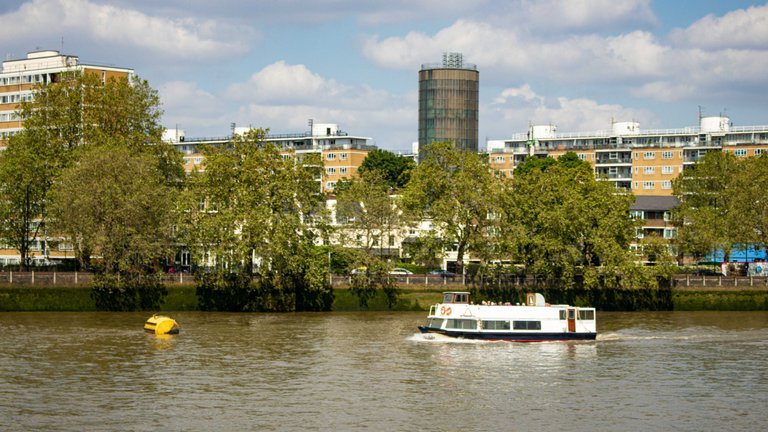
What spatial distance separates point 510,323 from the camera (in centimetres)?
8475

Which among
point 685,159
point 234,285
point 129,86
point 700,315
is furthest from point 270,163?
point 685,159

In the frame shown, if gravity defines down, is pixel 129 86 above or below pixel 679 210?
above

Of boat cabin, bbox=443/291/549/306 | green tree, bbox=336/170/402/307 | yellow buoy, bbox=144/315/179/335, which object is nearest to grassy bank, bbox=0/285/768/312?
green tree, bbox=336/170/402/307

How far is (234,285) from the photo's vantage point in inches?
3999

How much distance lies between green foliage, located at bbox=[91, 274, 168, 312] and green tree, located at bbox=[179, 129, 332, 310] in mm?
5370

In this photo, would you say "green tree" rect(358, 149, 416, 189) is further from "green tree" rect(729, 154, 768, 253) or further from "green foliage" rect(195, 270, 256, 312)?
"green foliage" rect(195, 270, 256, 312)

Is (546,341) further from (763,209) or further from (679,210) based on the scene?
(679,210)

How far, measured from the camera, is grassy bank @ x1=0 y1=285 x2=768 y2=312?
98125 mm

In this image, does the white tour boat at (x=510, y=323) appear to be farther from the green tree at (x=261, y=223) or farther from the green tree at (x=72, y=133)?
the green tree at (x=72, y=133)

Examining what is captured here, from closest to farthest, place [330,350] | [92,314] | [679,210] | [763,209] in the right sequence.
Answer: [330,350] → [92,314] → [763,209] → [679,210]

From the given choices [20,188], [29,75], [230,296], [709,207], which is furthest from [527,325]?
[29,75]

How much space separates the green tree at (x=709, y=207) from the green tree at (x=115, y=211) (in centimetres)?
5710

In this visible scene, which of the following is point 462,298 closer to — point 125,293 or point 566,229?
point 566,229

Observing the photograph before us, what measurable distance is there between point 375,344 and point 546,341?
14.2m
